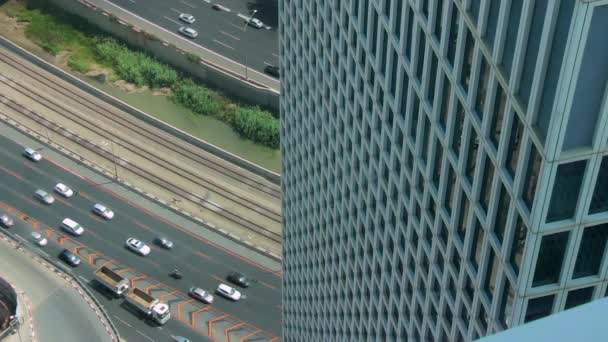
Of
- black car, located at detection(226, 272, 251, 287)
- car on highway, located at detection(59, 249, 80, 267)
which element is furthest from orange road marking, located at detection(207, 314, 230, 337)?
car on highway, located at detection(59, 249, 80, 267)

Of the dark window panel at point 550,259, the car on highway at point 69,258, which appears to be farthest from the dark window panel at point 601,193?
the car on highway at point 69,258

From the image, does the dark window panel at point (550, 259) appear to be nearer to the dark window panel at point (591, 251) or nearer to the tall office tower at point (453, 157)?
the tall office tower at point (453, 157)

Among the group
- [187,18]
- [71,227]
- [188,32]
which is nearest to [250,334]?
[71,227]

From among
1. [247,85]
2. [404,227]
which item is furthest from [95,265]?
[404,227]

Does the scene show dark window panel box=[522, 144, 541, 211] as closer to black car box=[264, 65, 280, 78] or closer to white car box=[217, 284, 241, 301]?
white car box=[217, 284, 241, 301]

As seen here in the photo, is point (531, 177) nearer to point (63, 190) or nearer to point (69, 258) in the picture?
point (69, 258)
